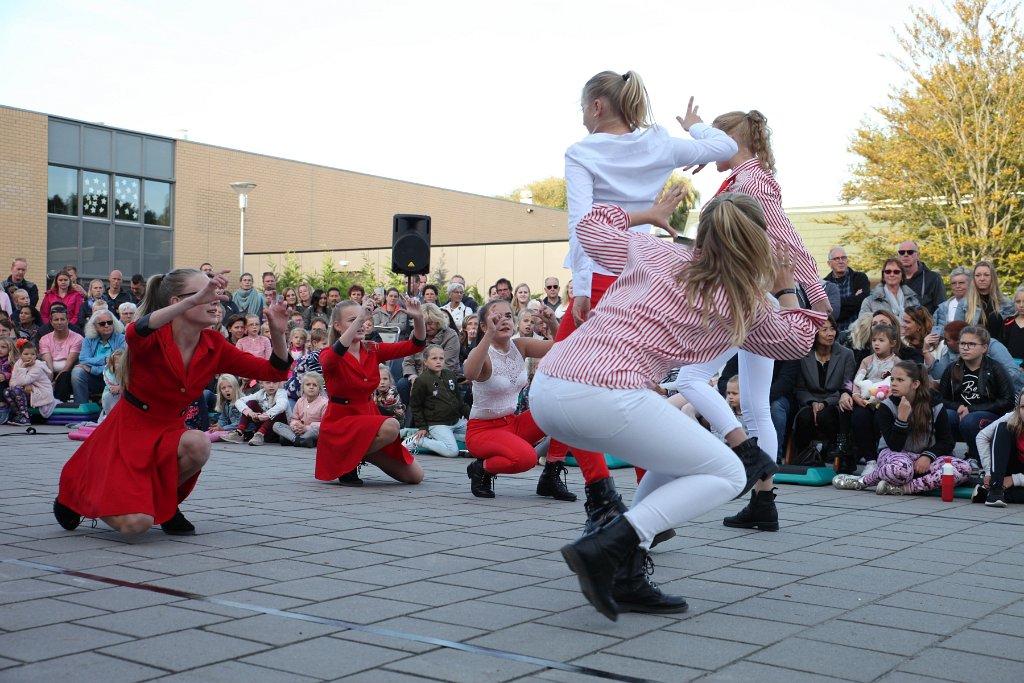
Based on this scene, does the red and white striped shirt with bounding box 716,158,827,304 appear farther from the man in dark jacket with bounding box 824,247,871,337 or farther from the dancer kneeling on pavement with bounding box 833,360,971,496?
the man in dark jacket with bounding box 824,247,871,337

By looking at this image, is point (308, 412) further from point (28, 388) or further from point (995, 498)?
point (995, 498)

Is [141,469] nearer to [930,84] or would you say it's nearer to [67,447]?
[67,447]

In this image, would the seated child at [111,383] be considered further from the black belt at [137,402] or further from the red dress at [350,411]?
the black belt at [137,402]

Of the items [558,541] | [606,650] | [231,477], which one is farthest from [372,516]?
[606,650]

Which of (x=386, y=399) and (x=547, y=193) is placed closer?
(x=386, y=399)

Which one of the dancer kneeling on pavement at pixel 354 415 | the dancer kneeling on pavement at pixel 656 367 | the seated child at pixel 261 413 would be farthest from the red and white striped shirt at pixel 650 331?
the seated child at pixel 261 413

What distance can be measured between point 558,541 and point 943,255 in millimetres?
21648

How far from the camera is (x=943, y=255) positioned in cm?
2448

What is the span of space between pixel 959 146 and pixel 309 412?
18.9 meters

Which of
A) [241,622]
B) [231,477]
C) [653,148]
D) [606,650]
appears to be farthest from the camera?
[231,477]

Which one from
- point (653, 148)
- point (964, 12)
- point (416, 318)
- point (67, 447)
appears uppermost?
point (964, 12)

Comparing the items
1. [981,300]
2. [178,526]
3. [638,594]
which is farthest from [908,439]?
[178,526]

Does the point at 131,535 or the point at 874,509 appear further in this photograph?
the point at 874,509

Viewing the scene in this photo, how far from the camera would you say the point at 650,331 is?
11.7ft
